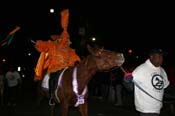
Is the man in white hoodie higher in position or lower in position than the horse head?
lower

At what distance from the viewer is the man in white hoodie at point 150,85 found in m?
7.92

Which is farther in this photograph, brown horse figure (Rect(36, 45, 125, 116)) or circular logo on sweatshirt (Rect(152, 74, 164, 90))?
brown horse figure (Rect(36, 45, 125, 116))

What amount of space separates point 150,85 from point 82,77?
3.60 meters

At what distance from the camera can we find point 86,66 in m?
11.2

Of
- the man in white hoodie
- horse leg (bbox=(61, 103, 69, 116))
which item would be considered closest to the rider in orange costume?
horse leg (bbox=(61, 103, 69, 116))

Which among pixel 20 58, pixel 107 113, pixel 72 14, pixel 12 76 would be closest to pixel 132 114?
pixel 107 113

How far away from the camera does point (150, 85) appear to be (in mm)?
7934

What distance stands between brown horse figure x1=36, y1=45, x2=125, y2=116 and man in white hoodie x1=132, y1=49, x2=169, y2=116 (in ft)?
8.20

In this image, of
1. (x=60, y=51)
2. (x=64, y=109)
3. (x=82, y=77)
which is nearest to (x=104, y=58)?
(x=82, y=77)

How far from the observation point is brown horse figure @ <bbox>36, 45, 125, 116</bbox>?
10797 millimetres

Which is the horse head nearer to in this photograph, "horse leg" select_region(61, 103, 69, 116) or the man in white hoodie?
"horse leg" select_region(61, 103, 69, 116)

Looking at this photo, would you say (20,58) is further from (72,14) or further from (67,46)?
(67,46)

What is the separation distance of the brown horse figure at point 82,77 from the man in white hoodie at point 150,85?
2498mm

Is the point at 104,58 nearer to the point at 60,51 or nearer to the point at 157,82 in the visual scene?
the point at 60,51
